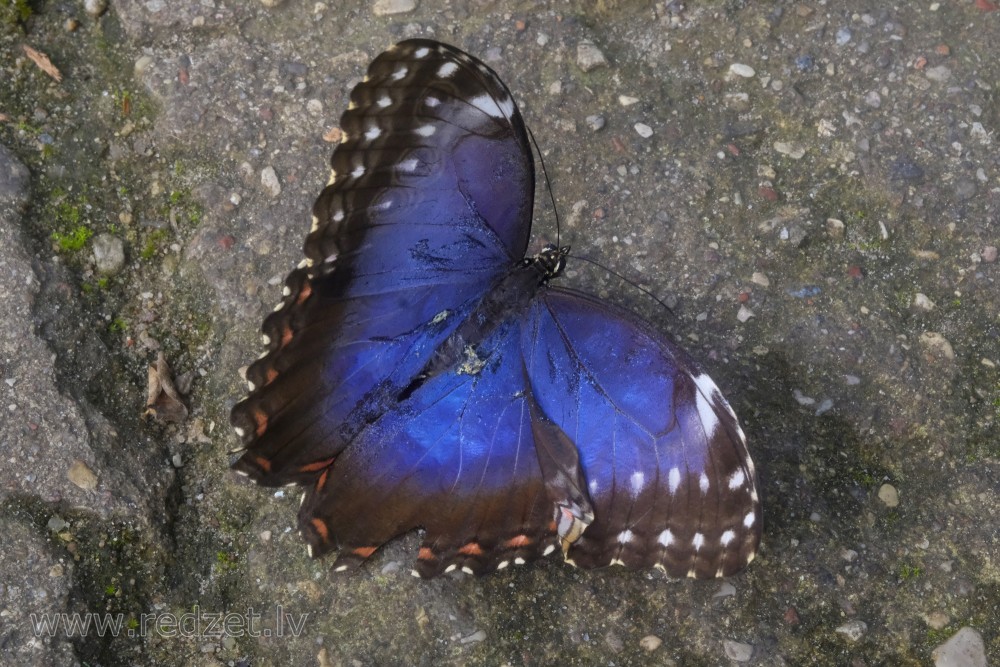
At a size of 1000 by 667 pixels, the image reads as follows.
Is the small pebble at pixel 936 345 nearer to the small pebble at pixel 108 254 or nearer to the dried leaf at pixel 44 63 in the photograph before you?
the small pebble at pixel 108 254

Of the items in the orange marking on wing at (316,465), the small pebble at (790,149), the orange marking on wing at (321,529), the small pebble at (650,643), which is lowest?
the small pebble at (650,643)

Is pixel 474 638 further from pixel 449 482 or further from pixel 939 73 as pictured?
pixel 939 73

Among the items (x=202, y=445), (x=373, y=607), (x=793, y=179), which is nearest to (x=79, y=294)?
(x=202, y=445)

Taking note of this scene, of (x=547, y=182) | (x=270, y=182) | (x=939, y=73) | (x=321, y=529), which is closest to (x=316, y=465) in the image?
(x=321, y=529)

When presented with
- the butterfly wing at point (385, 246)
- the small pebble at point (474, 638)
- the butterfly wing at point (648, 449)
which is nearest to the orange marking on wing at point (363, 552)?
the butterfly wing at point (385, 246)

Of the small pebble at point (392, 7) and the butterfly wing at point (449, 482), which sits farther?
the small pebble at point (392, 7)

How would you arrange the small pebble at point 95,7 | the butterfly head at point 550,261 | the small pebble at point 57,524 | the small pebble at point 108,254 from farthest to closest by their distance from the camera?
the small pebble at point 95,7, the small pebble at point 108,254, the butterfly head at point 550,261, the small pebble at point 57,524

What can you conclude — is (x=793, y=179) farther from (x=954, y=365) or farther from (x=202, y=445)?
(x=202, y=445)
